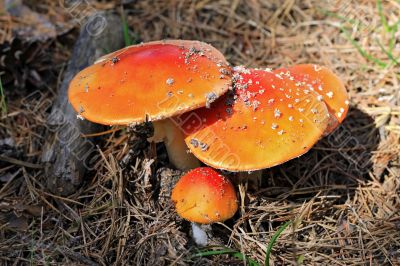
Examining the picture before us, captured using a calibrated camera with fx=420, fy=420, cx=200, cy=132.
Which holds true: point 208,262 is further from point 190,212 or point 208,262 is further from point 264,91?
point 264,91

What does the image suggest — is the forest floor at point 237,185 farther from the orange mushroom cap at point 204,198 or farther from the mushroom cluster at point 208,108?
the mushroom cluster at point 208,108

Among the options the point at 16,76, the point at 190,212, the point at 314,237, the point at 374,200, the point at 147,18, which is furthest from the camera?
the point at 147,18

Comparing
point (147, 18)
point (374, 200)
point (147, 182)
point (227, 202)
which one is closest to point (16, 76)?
point (147, 18)

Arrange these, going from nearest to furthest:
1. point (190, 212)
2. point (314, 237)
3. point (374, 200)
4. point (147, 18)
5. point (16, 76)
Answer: point (190, 212)
point (314, 237)
point (374, 200)
point (16, 76)
point (147, 18)

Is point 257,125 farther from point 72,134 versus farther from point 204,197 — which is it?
point 72,134

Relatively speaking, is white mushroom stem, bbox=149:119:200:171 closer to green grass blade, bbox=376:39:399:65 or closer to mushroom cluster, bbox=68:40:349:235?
mushroom cluster, bbox=68:40:349:235

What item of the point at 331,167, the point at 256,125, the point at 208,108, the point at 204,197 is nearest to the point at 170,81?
the point at 208,108

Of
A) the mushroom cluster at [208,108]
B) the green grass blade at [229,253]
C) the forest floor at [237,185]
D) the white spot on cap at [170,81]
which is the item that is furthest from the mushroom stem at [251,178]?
the white spot on cap at [170,81]
